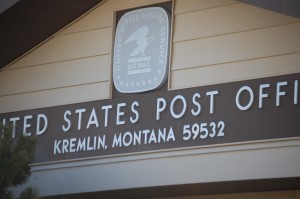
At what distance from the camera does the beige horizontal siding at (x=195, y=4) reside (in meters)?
11.3

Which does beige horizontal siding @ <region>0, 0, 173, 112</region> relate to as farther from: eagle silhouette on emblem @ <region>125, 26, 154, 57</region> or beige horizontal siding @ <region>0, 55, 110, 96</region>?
eagle silhouette on emblem @ <region>125, 26, 154, 57</region>

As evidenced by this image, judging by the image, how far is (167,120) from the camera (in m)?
11.3

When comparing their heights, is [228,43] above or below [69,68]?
below

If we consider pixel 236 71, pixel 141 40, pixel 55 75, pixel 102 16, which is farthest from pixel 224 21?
pixel 55 75

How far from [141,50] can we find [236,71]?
1480 mm

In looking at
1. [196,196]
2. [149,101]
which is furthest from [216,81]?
[196,196]

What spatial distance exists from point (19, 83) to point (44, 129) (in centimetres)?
94

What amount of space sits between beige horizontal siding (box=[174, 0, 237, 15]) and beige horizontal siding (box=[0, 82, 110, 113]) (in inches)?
56.1

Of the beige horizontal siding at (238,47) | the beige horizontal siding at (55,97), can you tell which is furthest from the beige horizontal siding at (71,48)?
the beige horizontal siding at (238,47)

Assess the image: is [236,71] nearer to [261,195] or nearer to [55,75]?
[261,195]

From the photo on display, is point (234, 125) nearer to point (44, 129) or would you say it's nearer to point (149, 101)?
point (149, 101)

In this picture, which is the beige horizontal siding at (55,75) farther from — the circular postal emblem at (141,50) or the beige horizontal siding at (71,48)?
the circular postal emblem at (141,50)

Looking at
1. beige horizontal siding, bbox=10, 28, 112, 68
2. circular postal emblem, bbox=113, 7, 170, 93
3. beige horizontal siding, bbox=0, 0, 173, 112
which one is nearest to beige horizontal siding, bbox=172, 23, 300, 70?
circular postal emblem, bbox=113, 7, 170, 93

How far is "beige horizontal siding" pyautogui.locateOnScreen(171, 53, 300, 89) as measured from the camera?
34.5 feet
